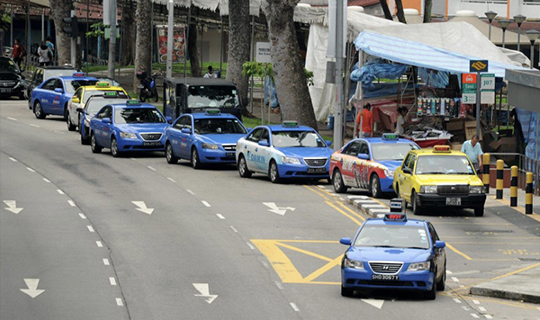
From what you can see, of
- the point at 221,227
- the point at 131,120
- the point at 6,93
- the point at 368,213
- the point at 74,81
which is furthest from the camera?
the point at 6,93

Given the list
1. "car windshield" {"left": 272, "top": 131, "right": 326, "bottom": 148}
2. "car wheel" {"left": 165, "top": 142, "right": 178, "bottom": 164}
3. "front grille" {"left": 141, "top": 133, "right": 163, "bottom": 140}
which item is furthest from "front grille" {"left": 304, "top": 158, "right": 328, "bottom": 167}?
"front grille" {"left": 141, "top": 133, "right": 163, "bottom": 140}

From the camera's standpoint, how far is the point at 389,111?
38.2m

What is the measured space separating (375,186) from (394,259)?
1160cm

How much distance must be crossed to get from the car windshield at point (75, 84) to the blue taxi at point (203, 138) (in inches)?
451

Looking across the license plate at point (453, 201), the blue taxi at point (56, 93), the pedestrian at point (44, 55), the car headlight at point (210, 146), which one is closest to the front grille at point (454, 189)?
the license plate at point (453, 201)

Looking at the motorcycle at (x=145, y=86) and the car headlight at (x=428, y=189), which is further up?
Answer: the motorcycle at (x=145, y=86)

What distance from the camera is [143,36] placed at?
53031 millimetres

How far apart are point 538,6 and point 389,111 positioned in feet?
153

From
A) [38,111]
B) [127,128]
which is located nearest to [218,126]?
[127,128]

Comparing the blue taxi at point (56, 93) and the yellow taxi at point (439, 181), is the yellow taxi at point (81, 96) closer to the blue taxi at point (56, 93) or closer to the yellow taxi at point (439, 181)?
the blue taxi at point (56, 93)

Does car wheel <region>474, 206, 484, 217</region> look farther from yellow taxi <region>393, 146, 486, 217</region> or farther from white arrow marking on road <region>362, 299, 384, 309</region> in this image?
white arrow marking on road <region>362, 299, 384, 309</region>

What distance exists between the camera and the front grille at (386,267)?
1711cm

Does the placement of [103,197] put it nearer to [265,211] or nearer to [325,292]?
[265,211]

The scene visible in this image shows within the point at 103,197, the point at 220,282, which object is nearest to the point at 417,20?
the point at 103,197
